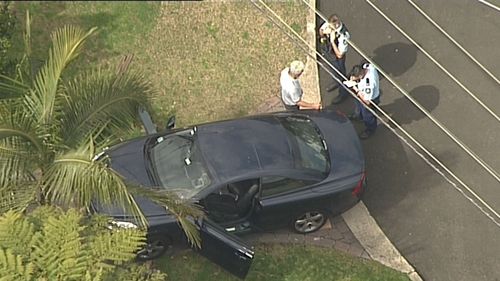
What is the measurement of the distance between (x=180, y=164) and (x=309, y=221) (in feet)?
6.56

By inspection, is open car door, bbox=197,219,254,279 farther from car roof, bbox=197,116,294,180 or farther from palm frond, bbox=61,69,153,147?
palm frond, bbox=61,69,153,147

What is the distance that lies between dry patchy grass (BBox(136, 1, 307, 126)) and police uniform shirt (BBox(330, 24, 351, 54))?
1.19 meters

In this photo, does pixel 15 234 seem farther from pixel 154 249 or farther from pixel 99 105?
pixel 154 249

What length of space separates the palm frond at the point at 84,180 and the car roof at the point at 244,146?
6.52 feet

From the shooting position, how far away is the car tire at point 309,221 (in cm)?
954

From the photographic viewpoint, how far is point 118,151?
9.53m

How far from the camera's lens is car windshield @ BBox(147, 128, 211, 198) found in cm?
903

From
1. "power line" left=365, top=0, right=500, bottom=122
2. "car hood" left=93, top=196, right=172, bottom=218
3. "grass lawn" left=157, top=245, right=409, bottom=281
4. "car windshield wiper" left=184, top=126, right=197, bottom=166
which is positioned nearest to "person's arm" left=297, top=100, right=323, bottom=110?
"car windshield wiper" left=184, top=126, right=197, bottom=166

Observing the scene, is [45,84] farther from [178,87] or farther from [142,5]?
[142,5]

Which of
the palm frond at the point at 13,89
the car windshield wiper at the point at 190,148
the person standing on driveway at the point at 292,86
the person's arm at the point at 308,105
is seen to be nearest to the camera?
the palm frond at the point at 13,89

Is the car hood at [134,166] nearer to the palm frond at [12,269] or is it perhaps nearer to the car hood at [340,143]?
the palm frond at [12,269]

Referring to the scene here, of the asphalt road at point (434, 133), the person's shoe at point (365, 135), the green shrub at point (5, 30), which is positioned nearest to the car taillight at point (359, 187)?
the asphalt road at point (434, 133)

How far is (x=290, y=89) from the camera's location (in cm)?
1018

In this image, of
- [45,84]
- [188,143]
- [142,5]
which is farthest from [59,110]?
[142,5]
